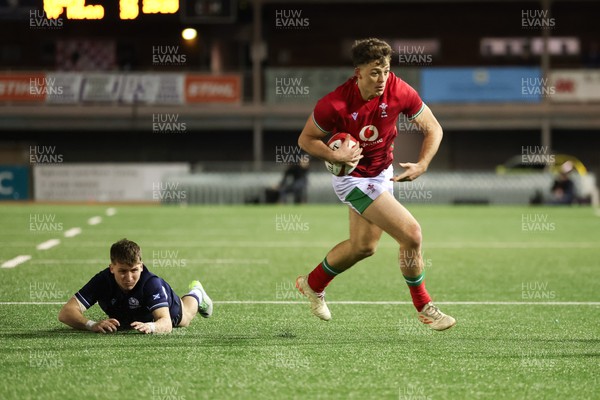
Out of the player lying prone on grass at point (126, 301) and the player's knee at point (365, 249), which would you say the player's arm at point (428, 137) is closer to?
the player's knee at point (365, 249)

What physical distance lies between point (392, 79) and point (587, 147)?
36.1 meters

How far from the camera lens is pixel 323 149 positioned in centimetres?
758

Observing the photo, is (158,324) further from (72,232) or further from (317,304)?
(72,232)

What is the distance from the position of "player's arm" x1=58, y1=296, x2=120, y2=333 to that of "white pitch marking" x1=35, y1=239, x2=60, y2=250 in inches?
318

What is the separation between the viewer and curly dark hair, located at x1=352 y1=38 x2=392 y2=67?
296 inches

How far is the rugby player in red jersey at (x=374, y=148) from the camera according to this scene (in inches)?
299

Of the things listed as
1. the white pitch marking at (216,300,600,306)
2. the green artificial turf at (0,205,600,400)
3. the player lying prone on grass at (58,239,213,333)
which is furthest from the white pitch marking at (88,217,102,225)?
the player lying prone on grass at (58,239,213,333)

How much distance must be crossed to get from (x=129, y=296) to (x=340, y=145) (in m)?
1.81

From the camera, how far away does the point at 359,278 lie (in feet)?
40.0

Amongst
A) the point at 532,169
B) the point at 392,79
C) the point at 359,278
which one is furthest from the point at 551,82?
the point at 392,79

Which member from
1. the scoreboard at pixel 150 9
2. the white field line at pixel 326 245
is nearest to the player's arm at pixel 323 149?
the scoreboard at pixel 150 9

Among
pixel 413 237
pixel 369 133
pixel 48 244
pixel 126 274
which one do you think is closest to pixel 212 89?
pixel 48 244

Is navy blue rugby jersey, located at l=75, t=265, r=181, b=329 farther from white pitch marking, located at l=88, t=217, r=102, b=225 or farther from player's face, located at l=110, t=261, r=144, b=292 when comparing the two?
white pitch marking, located at l=88, t=217, r=102, b=225

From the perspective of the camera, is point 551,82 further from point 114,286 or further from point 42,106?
point 114,286
